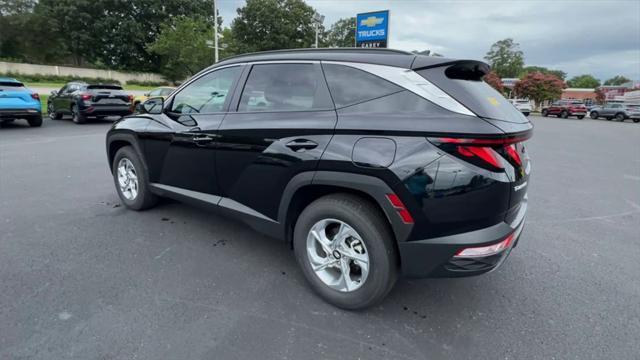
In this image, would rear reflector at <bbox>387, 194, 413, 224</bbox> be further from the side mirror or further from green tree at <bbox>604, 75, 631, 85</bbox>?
green tree at <bbox>604, 75, 631, 85</bbox>

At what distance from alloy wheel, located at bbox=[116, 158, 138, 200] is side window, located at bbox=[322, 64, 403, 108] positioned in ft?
9.45

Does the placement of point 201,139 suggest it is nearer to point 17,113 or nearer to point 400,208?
point 400,208

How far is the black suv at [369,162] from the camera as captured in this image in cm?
203

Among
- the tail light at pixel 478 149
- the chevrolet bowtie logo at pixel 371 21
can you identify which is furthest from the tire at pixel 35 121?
the chevrolet bowtie logo at pixel 371 21

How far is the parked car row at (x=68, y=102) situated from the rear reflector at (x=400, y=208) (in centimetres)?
1162

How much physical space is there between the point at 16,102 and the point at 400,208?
13187 mm

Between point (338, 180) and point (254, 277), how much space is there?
1221 millimetres

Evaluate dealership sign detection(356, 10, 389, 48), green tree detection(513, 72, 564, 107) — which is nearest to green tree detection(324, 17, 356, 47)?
green tree detection(513, 72, 564, 107)

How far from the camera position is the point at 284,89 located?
2797mm

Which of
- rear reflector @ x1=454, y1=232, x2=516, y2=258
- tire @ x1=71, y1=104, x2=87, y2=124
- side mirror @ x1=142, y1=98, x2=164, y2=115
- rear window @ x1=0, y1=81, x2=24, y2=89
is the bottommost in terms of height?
rear reflector @ x1=454, y1=232, x2=516, y2=258

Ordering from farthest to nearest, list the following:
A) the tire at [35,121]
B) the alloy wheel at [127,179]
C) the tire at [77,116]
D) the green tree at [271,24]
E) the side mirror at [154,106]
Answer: the green tree at [271,24] < the tire at [77,116] < the tire at [35,121] < the alloy wheel at [127,179] < the side mirror at [154,106]

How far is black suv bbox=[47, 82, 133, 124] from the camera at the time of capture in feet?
41.2

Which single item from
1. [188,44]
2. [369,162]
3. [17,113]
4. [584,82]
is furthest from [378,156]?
[584,82]

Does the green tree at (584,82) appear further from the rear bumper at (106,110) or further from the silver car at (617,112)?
the rear bumper at (106,110)
